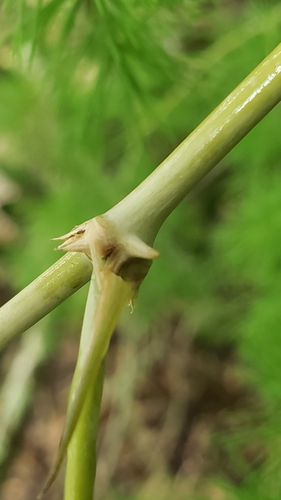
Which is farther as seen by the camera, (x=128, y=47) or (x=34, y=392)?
(x=34, y=392)

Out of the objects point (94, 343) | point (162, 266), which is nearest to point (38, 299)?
point (94, 343)

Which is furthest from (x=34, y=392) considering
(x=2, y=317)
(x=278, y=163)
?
(x=2, y=317)

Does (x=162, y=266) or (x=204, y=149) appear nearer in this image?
(x=204, y=149)

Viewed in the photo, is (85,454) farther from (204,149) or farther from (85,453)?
(204,149)

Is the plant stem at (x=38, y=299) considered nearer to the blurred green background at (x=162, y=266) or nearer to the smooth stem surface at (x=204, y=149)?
the smooth stem surface at (x=204, y=149)

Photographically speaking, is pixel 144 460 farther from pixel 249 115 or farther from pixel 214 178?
pixel 249 115

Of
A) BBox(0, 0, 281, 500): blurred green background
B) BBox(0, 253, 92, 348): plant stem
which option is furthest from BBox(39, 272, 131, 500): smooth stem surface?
BBox(0, 0, 281, 500): blurred green background

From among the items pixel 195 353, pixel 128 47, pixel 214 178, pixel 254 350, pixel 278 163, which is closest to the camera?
pixel 128 47

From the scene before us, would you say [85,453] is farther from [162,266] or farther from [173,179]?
[162,266]
